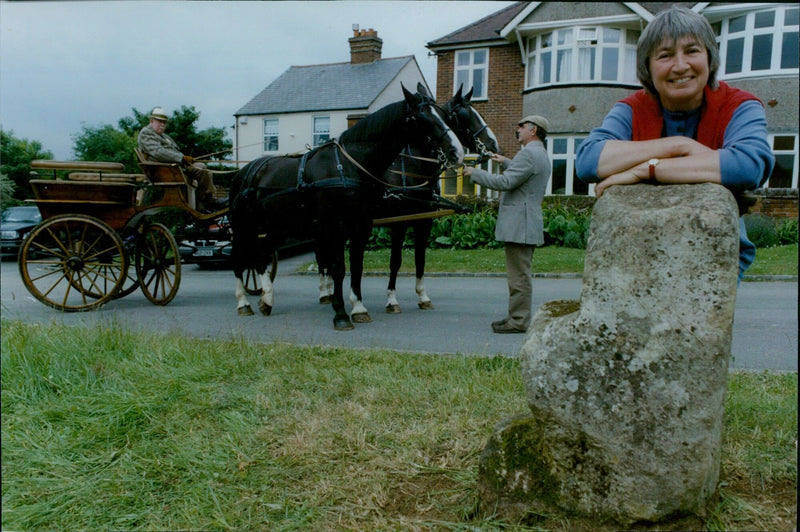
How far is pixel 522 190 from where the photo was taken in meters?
6.61

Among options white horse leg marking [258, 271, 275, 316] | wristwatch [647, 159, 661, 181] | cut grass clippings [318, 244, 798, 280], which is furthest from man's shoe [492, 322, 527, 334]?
cut grass clippings [318, 244, 798, 280]

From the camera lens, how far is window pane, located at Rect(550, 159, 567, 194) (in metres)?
22.2

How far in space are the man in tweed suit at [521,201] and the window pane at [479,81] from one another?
56.8 ft

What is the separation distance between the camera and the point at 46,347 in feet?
15.3

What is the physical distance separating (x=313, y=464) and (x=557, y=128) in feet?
66.6

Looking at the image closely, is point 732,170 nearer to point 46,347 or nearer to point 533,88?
point 46,347

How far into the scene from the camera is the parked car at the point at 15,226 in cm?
1514

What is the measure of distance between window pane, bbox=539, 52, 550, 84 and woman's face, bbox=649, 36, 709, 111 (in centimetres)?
2081

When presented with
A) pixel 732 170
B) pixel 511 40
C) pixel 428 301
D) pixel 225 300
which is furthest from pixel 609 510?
pixel 511 40

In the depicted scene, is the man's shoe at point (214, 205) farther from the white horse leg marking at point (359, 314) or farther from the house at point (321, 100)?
the house at point (321, 100)

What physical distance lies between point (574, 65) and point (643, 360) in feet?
68.6

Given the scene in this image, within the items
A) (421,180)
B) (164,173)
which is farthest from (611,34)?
(164,173)

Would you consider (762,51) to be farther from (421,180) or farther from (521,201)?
(521,201)

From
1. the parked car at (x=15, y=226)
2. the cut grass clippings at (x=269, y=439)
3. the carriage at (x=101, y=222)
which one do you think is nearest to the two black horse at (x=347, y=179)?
the carriage at (x=101, y=222)
